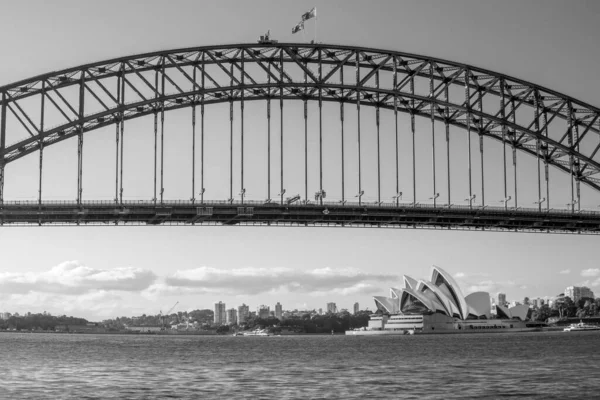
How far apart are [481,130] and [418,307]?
42.2 m

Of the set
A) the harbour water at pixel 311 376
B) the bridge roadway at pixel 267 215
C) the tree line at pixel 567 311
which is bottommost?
the harbour water at pixel 311 376

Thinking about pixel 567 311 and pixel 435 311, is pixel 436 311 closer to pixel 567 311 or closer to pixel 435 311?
pixel 435 311

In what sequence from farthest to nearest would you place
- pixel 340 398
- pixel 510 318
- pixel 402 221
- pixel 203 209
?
pixel 510 318 < pixel 402 221 < pixel 203 209 < pixel 340 398

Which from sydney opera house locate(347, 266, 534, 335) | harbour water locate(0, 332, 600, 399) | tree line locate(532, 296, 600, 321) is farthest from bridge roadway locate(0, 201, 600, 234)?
tree line locate(532, 296, 600, 321)

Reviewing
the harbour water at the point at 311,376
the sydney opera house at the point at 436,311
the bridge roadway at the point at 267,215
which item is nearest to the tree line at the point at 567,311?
the sydney opera house at the point at 436,311

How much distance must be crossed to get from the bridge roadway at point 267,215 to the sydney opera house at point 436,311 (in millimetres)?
40633

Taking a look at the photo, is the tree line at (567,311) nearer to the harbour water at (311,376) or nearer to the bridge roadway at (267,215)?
the bridge roadway at (267,215)

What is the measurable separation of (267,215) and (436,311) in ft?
171

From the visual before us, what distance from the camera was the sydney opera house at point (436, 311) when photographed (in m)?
112

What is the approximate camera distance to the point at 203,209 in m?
63.2

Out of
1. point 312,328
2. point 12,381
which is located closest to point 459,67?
point 12,381

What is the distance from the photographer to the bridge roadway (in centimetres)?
6216

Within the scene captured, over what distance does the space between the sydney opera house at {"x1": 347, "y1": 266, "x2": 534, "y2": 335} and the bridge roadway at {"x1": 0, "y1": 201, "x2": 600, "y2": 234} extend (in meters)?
40.6

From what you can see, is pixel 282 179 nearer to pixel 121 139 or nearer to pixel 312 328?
pixel 121 139
